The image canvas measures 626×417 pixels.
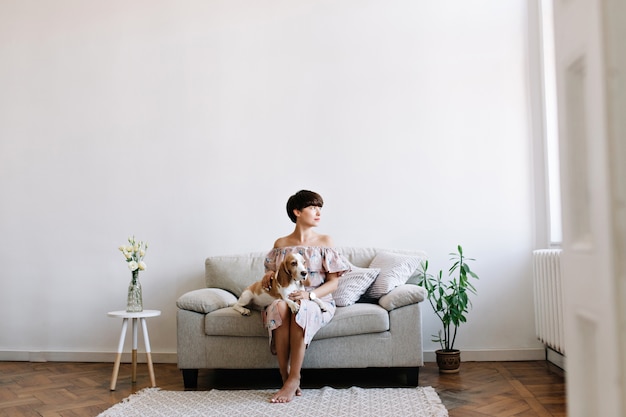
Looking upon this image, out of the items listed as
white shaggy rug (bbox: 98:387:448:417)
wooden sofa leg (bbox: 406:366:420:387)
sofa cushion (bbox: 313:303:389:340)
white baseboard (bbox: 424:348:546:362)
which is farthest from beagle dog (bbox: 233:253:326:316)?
white baseboard (bbox: 424:348:546:362)

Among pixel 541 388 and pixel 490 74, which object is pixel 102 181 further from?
pixel 541 388

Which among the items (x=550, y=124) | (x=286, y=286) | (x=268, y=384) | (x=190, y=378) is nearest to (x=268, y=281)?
(x=286, y=286)

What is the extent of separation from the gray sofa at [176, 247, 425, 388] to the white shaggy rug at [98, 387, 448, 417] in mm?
156

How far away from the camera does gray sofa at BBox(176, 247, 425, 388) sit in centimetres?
352

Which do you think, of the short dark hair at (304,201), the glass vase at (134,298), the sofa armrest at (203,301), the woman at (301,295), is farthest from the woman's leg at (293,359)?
the glass vase at (134,298)

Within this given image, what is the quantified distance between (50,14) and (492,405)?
13.5 feet

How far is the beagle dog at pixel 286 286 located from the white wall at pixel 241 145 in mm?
967

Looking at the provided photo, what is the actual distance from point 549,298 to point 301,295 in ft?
4.96

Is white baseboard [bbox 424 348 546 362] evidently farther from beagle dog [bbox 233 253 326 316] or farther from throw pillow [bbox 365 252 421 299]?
beagle dog [bbox 233 253 326 316]

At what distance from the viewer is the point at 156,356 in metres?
4.49

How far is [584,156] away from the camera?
2.37 ft

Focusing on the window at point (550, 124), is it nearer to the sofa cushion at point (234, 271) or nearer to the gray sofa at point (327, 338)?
the gray sofa at point (327, 338)

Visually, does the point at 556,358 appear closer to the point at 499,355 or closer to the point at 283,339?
the point at 499,355

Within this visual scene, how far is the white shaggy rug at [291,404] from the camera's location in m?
2.98
